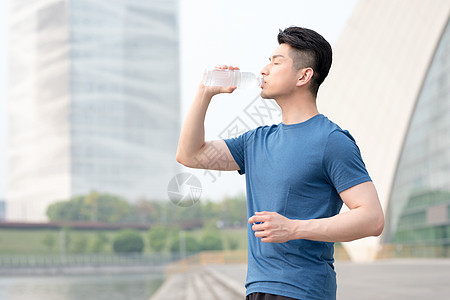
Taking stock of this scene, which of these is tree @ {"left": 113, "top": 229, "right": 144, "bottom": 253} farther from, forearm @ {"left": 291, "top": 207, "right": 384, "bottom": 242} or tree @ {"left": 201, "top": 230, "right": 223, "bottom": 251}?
forearm @ {"left": 291, "top": 207, "right": 384, "bottom": 242}

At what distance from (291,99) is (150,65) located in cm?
12501

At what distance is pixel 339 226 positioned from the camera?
4.80ft

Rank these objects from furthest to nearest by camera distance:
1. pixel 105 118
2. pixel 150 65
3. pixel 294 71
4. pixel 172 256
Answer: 1. pixel 150 65
2. pixel 105 118
3. pixel 172 256
4. pixel 294 71

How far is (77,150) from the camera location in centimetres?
10925

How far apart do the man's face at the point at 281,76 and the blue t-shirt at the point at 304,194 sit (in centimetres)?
15

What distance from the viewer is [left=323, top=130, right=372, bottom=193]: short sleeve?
152 cm

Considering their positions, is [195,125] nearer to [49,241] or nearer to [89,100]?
[49,241]

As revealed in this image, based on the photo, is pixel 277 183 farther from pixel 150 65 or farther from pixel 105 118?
pixel 150 65

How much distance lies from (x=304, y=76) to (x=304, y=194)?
386 millimetres

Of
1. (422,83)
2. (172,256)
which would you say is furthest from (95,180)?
(422,83)

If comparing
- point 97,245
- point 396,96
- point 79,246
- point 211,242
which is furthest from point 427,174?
point 79,246

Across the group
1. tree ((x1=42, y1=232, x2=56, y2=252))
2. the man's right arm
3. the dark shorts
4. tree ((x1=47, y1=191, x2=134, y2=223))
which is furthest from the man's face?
tree ((x1=47, y1=191, x2=134, y2=223))

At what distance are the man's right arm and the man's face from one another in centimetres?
11

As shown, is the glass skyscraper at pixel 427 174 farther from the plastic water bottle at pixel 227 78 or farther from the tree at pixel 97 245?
the tree at pixel 97 245
